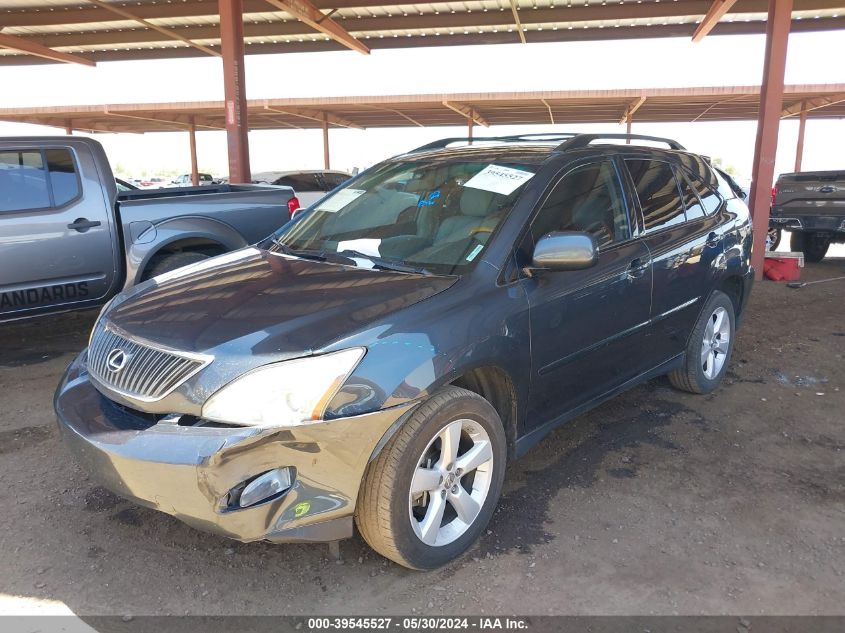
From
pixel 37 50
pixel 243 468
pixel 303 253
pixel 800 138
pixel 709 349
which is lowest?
pixel 709 349

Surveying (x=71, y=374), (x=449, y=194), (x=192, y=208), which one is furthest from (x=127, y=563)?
(x=192, y=208)

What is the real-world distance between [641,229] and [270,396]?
8.02 ft

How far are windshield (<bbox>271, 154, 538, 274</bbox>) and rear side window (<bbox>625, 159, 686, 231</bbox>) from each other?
2.84 ft

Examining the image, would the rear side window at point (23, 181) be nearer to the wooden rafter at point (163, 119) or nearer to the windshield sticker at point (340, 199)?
the windshield sticker at point (340, 199)

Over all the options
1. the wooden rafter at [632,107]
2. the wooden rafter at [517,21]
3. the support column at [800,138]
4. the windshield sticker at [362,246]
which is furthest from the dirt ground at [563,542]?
the support column at [800,138]

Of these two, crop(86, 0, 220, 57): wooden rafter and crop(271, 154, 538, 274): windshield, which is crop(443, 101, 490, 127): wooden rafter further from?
crop(271, 154, 538, 274): windshield

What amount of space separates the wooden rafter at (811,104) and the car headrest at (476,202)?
63.7 feet

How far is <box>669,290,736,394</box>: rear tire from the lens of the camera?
4.40 m

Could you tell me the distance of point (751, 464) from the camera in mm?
3645

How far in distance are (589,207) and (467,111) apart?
20.4 m

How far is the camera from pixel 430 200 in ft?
11.4

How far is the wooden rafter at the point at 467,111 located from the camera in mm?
20947

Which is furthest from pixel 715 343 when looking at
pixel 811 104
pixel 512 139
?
pixel 811 104

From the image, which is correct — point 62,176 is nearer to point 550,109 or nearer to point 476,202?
point 476,202
